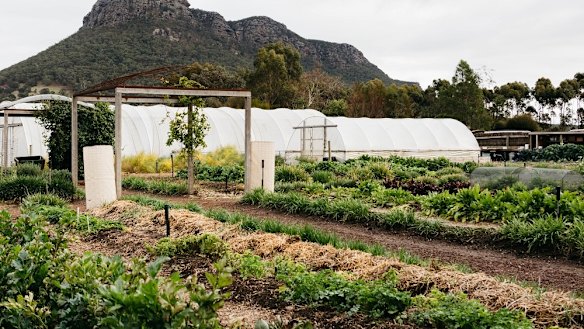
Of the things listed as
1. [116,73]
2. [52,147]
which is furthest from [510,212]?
[116,73]

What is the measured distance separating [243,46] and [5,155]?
57.1m

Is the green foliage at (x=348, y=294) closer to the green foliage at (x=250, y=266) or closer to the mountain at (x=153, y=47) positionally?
the green foliage at (x=250, y=266)

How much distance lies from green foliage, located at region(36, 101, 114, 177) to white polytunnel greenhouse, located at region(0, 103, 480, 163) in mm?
4762

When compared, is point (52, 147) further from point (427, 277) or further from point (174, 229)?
point (427, 277)

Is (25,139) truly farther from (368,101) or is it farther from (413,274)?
(368,101)

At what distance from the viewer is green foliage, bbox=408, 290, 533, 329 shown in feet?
13.4

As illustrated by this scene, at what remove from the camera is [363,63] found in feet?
273

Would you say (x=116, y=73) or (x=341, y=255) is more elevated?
(x=116, y=73)

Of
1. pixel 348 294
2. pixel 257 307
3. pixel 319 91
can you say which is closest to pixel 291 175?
pixel 257 307

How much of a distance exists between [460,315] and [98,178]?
31.5ft

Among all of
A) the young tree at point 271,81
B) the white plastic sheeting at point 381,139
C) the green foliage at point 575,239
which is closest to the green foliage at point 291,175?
the white plastic sheeting at point 381,139

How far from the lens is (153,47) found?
5672 centimetres

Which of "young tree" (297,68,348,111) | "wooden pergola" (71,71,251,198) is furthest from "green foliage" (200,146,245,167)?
"young tree" (297,68,348,111)

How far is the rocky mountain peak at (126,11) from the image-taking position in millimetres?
62969
